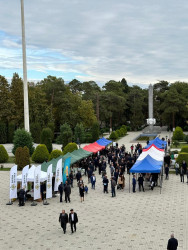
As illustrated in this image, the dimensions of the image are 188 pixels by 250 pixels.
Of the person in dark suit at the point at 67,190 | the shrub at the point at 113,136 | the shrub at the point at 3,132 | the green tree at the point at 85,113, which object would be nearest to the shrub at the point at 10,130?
the shrub at the point at 3,132

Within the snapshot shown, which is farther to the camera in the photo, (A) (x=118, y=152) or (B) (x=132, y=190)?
(A) (x=118, y=152)

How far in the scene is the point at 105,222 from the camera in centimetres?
1555

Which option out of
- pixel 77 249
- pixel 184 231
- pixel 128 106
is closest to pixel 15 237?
pixel 77 249

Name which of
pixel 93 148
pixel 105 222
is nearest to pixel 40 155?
pixel 93 148

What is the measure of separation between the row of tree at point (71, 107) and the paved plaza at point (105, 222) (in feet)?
113

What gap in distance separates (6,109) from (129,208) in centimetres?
3939

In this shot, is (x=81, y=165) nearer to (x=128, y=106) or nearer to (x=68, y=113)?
(x=68, y=113)

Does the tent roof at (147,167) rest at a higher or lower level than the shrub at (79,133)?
lower

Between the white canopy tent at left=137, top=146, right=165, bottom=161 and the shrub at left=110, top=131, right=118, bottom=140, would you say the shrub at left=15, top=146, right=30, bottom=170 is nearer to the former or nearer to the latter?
the white canopy tent at left=137, top=146, right=165, bottom=161

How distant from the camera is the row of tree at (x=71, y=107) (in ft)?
180

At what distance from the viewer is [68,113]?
193 ft

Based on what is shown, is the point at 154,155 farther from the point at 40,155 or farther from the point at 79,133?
the point at 79,133

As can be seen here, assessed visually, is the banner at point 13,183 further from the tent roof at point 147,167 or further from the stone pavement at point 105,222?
the tent roof at point 147,167

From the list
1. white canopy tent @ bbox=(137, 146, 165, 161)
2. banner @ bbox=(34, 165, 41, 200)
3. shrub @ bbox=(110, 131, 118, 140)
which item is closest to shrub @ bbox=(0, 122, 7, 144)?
shrub @ bbox=(110, 131, 118, 140)
